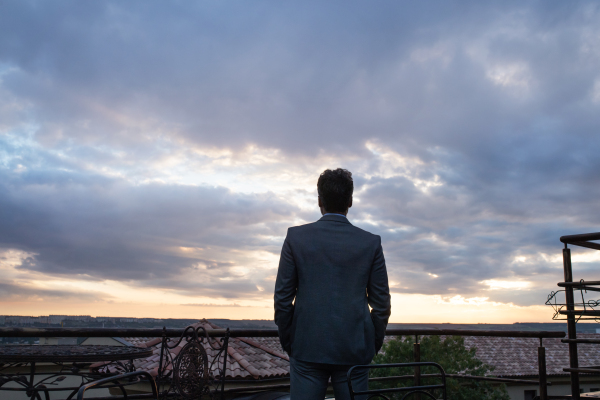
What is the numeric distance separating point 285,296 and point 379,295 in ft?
1.41

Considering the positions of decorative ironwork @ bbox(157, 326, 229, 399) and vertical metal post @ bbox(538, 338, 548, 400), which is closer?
decorative ironwork @ bbox(157, 326, 229, 399)

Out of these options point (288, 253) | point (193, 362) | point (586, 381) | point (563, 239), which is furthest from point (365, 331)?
point (586, 381)

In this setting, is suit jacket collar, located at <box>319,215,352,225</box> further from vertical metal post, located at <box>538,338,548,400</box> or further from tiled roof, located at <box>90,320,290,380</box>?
tiled roof, located at <box>90,320,290,380</box>

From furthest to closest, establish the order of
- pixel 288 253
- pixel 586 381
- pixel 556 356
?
pixel 556 356 < pixel 586 381 < pixel 288 253

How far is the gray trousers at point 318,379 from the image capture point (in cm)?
182

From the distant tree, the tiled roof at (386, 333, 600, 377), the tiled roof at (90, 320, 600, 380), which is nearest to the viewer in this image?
the tiled roof at (90, 320, 600, 380)

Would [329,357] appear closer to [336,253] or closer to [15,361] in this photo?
[336,253]

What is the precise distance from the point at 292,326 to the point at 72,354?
1481mm

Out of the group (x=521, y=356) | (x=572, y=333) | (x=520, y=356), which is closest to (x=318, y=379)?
(x=572, y=333)

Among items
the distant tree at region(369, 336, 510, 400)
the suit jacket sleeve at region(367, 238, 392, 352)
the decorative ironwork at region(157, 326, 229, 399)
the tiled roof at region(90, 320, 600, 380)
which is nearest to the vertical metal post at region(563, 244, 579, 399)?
the suit jacket sleeve at region(367, 238, 392, 352)

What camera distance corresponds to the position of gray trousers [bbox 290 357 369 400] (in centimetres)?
182

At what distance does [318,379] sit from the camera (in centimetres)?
184

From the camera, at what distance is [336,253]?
1857mm

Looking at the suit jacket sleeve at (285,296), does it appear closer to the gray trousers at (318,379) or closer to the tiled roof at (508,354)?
the gray trousers at (318,379)
